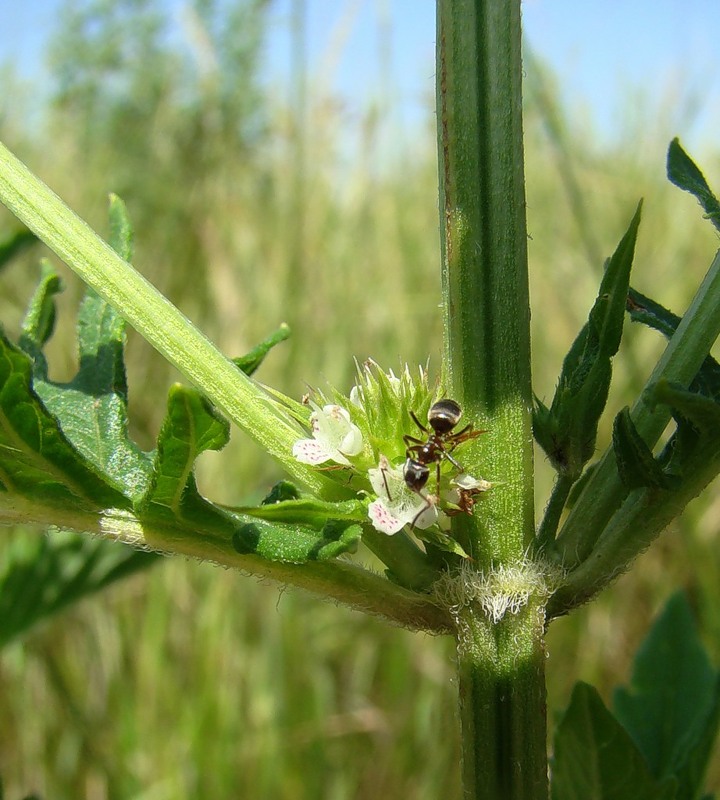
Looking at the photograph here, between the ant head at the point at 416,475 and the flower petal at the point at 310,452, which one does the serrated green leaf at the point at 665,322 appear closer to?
the ant head at the point at 416,475

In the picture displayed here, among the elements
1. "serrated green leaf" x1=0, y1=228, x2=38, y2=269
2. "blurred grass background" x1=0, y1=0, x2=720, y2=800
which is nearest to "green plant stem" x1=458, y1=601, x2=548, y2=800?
"serrated green leaf" x1=0, y1=228, x2=38, y2=269

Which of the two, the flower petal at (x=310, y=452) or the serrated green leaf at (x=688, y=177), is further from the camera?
the serrated green leaf at (x=688, y=177)

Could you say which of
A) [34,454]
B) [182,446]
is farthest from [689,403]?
[34,454]

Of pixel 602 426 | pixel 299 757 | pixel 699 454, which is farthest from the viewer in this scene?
pixel 602 426

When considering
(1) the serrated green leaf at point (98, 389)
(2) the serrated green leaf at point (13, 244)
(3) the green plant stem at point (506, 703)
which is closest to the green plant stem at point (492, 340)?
(3) the green plant stem at point (506, 703)

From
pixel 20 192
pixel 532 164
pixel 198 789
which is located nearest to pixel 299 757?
pixel 198 789

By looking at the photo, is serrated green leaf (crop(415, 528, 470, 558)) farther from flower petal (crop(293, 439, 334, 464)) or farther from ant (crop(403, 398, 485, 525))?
flower petal (crop(293, 439, 334, 464))

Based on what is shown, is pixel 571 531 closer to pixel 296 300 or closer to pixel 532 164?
pixel 296 300
